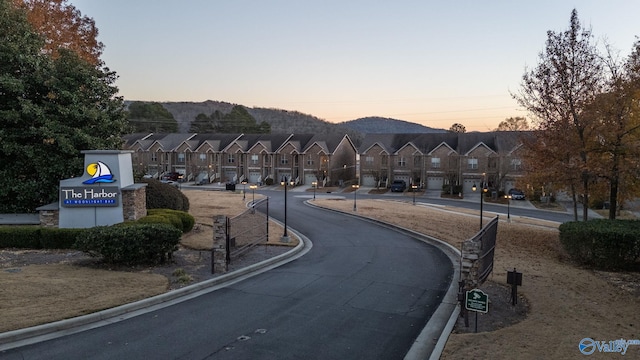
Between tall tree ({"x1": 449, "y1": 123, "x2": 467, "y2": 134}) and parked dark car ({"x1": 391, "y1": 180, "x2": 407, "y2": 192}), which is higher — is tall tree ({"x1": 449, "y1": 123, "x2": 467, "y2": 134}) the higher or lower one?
the higher one

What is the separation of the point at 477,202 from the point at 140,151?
57.6 m

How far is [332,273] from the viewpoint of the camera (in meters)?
16.2

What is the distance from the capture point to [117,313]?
11422mm

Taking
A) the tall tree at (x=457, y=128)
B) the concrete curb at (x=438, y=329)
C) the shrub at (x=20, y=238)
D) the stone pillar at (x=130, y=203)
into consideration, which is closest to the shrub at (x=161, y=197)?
the stone pillar at (x=130, y=203)

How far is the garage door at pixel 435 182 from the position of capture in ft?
216

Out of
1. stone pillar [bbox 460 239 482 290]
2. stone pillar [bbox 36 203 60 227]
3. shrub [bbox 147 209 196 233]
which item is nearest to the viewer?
stone pillar [bbox 460 239 482 290]

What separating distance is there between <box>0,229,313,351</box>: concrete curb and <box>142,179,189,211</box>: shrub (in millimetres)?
12661

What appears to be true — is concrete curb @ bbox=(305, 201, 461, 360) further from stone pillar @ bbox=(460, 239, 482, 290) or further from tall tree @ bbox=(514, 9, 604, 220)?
tall tree @ bbox=(514, 9, 604, 220)

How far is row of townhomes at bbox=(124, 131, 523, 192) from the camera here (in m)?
63.2

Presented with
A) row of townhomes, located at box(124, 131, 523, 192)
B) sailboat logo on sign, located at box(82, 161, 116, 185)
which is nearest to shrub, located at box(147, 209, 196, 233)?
sailboat logo on sign, located at box(82, 161, 116, 185)


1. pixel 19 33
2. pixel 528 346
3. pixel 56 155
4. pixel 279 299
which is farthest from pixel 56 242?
pixel 528 346

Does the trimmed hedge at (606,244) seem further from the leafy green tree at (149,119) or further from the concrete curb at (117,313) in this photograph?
the leafy green tree at (149,119)

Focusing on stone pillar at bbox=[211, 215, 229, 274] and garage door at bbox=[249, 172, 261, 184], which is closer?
stone pillar at bbox=[211, 215, 229, 274]

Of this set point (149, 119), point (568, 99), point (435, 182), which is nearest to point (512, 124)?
point (435, 182)
